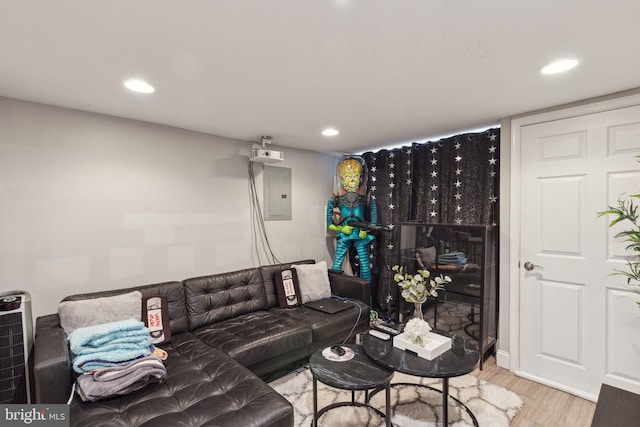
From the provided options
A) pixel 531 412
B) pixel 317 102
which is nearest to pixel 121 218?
pixel 317 102

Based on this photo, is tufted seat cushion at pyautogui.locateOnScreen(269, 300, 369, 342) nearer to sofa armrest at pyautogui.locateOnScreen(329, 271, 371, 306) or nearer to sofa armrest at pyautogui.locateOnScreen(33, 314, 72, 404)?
sofa armrest at pyautogui.locateOnScreen(329, 271, 371, 306)

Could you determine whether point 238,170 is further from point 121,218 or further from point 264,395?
point 264,395

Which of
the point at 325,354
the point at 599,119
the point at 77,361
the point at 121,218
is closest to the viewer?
the point at 77,361

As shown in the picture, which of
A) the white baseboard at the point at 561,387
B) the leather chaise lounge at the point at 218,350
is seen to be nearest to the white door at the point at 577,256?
the white baseboard at the point at 561,387

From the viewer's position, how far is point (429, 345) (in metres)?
1.82

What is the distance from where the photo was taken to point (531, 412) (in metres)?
1.97

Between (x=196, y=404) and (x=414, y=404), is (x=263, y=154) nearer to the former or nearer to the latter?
(x=196, y=404)

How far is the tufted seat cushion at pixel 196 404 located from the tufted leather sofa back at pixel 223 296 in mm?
704

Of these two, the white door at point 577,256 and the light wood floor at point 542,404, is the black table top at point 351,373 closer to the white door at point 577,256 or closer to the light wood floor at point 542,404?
the light wood floor at point 542,404

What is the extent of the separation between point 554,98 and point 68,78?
3144 millimetres

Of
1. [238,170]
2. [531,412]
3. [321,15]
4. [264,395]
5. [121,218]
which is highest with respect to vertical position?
[321,15]

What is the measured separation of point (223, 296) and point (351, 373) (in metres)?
1.46

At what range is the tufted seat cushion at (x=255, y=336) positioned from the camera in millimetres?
2090

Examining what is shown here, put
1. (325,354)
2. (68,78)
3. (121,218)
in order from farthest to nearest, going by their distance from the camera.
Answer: (121,218)
(325,354)
(68,78)
